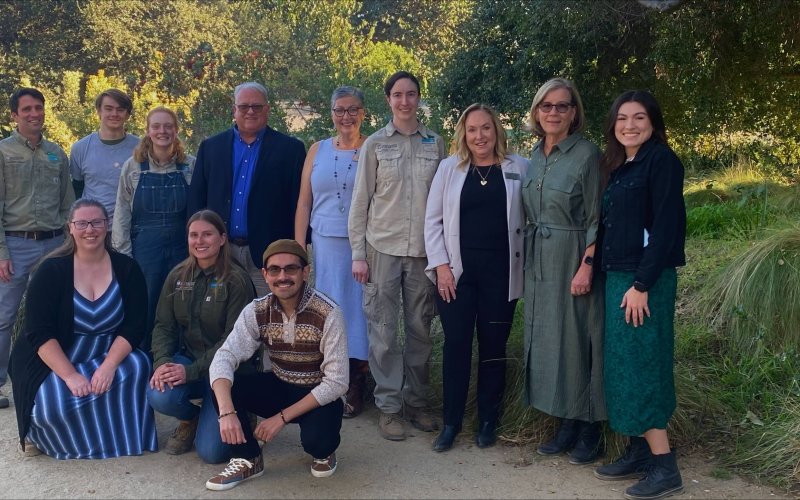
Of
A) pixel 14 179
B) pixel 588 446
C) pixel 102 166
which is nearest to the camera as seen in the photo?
pixel 588 446

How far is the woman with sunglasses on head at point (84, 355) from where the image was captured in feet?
14.6

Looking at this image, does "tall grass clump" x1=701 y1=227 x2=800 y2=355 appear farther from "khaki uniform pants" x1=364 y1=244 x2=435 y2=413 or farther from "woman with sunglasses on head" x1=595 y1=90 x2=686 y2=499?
"khaki uniform pants" x1=364 y1=244 x2=435 y2=413

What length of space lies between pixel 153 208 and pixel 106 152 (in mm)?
723

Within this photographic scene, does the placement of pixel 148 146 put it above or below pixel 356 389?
above

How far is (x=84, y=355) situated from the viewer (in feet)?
15.2

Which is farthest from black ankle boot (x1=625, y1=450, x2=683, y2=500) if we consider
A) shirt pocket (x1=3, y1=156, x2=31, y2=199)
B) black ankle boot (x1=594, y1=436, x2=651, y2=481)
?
shirt pocket (x1=3, y1=156, x2=31, y2=199)

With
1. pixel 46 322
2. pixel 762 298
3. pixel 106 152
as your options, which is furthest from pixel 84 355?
pixel 762 298

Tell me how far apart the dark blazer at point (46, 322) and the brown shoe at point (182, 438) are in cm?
55

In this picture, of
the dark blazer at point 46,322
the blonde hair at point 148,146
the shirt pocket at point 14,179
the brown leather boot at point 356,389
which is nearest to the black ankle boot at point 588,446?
the brown leather boot at point 356,389

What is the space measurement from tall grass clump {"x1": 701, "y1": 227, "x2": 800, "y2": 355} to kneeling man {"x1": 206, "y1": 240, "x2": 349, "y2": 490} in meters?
2.61

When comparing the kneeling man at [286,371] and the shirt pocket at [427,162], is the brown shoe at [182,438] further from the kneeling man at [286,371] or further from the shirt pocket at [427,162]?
the shirt pocket at [427,162]

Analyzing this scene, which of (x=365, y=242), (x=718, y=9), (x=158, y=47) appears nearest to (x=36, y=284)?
(x=365, y=242)

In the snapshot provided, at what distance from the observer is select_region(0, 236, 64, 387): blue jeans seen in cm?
548

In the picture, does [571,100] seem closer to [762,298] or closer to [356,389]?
[762,298]
